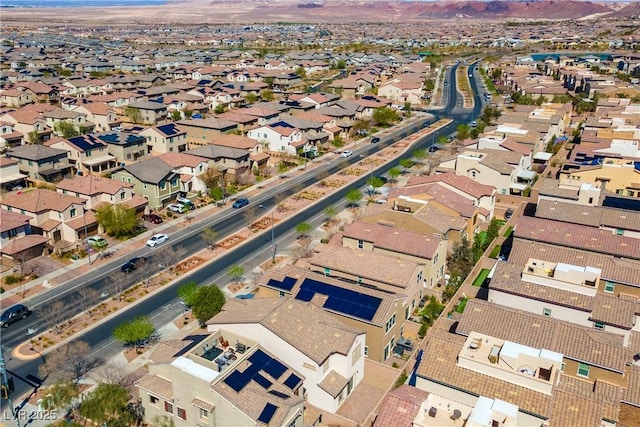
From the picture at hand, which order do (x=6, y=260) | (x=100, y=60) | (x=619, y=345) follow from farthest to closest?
(x=100, y=60), (x=6, y=260), (x=619, y=345)

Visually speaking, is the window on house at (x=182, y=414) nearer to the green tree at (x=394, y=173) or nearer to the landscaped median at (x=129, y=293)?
the landscaped median at (x=129, y=293)

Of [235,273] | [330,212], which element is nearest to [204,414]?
[235,273]

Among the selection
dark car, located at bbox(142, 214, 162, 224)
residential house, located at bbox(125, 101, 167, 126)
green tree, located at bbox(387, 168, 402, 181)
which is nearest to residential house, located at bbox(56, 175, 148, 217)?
dark car, located at bbox(142, 214, 162, 224)

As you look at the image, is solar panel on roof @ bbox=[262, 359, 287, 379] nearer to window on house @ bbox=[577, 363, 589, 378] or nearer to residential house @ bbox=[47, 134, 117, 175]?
window on house @ bbox=[577, 363, 589, 378]

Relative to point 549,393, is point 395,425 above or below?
below

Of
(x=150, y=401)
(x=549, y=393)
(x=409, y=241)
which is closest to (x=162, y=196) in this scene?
(x=409, y=241)

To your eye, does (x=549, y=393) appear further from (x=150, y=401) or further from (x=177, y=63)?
(x=177, y=63)

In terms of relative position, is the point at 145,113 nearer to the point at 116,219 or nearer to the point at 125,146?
the point at 125,146
